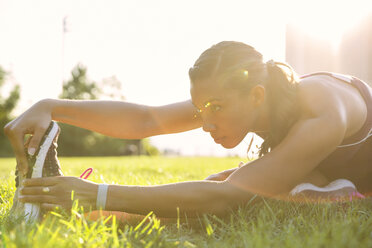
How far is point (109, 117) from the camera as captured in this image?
110 inches

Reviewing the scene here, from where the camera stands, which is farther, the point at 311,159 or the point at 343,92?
the point at 343,92

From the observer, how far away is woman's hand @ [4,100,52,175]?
2141 mm

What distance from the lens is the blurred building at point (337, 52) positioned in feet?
13.9

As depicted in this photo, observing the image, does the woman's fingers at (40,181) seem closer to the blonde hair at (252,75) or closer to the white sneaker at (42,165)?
the white sneaker at (42,165)

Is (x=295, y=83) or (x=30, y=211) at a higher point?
(x=295, y=83)

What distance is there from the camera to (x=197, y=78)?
7.08 feet

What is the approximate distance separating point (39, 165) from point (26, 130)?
25cm

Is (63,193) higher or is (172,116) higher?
(172,116)

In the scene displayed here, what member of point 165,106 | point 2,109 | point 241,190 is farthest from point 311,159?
point 2,109

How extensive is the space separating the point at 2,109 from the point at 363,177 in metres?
36.2

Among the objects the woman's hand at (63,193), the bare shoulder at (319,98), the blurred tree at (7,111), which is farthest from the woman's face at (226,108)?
the blurred tree at (7,111)

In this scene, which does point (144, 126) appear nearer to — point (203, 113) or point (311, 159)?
point (203, 113)

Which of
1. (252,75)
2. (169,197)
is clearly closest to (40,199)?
(169,197)

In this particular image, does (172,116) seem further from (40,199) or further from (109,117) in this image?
(40,199)
